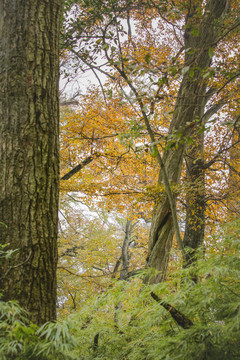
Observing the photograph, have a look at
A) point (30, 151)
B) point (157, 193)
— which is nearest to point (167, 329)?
point (30, 151)

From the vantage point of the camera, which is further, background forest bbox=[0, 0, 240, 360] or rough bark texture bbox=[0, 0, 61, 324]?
rough bark texture bbox=[0, 0, 61, 324]

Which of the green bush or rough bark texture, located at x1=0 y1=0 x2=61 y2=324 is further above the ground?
rough bark texture, located at x1=0 y1=0 x2=61 y2=324

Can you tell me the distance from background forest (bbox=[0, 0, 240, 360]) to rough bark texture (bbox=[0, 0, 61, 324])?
0.60 ft

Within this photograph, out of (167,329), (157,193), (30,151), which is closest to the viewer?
(167,329)

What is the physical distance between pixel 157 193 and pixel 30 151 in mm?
2538

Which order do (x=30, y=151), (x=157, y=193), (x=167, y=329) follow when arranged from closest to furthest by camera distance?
(x=167, y=329) < (x=30, y=151) < (x=157, y=193)

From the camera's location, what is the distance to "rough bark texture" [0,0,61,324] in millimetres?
1447

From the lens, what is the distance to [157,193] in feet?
12.6

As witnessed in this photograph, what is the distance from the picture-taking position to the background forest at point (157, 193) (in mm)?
949

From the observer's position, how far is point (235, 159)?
20.3 feet

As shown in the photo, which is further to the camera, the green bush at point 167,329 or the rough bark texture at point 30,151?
the rough bark texture at point 30,151

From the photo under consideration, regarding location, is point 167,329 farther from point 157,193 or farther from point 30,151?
point 157,193

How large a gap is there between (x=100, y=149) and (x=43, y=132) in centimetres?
535

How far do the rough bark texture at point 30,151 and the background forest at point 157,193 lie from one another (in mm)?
181
